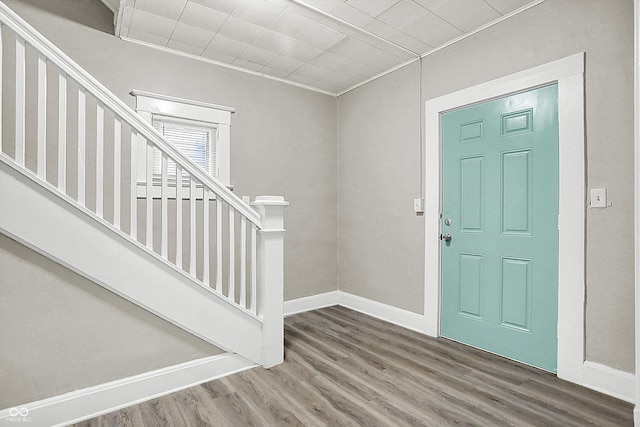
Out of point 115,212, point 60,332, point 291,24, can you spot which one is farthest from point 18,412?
point 291,24

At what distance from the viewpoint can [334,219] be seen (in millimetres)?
4133

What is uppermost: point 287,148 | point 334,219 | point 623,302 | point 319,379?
point 287,148

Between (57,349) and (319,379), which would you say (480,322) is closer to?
(319,379)

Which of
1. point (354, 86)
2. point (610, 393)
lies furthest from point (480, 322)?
point (354, 86)

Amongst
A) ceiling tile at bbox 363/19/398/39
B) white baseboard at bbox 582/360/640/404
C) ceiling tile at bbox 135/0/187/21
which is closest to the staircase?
ceiling tile at bbox 135/0/187/21

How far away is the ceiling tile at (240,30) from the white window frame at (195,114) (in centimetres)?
70

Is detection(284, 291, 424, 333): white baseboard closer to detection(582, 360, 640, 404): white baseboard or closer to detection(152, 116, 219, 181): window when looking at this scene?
detection(582, 360, 640, 404): white baseboard

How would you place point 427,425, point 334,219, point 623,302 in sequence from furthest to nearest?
point 334,219
point 623,302
point 427,425

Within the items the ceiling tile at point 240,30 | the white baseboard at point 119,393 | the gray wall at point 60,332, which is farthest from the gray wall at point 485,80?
the gray wall at point 60,332

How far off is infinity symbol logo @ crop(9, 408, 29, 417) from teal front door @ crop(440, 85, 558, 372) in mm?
2981

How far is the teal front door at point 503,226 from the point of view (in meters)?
2.29

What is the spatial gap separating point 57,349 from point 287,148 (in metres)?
2.71

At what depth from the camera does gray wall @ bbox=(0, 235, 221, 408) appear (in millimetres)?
1675

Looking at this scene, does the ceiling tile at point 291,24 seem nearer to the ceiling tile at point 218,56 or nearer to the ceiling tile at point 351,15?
the ceiling tile at point 351,15
